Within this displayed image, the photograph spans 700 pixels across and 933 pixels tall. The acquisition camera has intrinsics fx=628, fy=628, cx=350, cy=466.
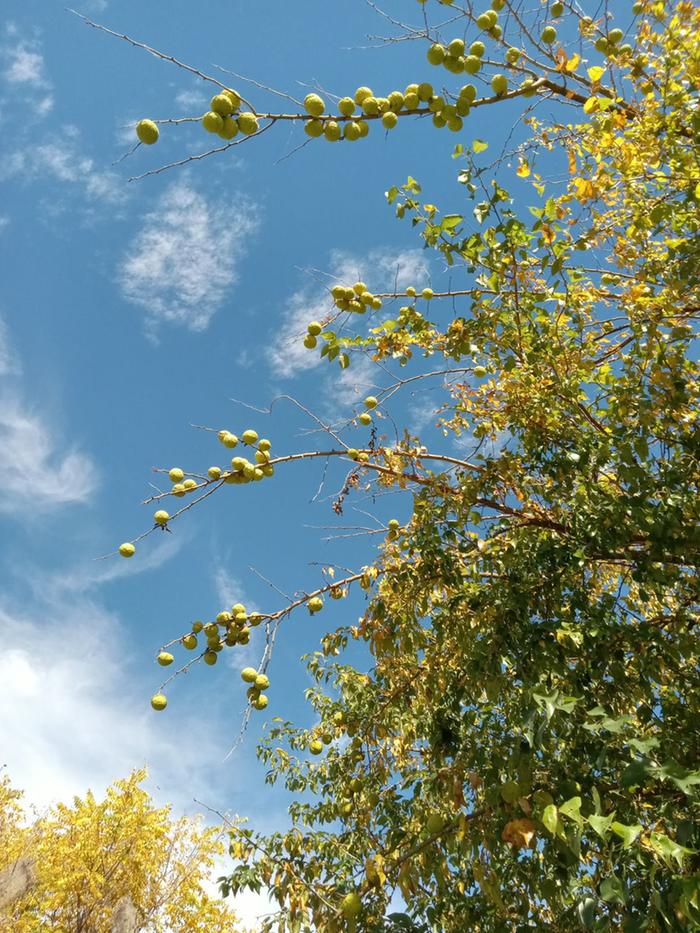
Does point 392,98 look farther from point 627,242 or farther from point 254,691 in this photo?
point 254,691

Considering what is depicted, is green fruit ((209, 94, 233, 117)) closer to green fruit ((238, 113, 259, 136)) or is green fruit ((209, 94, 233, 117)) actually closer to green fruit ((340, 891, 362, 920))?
green fruit ((238, 113, 259, 136))

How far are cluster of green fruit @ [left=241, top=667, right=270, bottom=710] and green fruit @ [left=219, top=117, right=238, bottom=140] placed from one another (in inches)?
70.0

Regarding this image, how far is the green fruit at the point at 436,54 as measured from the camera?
2.12 meters

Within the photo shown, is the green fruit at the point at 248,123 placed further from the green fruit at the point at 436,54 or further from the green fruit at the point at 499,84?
the green fruit at the point at 499,84

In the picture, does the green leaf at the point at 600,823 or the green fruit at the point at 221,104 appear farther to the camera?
the green fruit at the point at 221,104

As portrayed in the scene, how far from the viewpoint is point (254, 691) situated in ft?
7.55

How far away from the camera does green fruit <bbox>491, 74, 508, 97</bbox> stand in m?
2.15

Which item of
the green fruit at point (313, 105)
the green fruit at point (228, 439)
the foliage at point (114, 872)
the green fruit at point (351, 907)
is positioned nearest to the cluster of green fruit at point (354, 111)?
the green fruit at point (313, 105)

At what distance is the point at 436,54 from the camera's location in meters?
2.13

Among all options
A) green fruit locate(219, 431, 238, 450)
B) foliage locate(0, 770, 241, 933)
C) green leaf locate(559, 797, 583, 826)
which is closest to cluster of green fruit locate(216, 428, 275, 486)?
green fruit locate(219, 431, 238, 450)

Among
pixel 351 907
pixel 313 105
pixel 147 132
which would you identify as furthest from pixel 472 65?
pixel 351 907

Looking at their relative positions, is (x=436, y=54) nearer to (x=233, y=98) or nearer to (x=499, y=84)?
(x=499, y=84)

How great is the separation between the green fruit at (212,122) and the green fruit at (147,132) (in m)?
0.18

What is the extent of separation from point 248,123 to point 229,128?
7 centimetres
